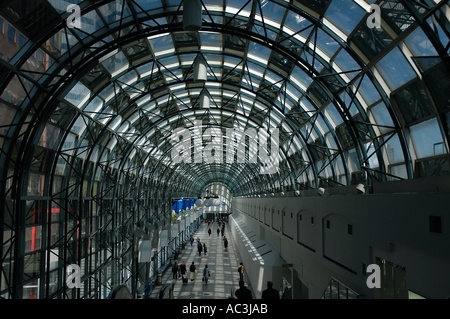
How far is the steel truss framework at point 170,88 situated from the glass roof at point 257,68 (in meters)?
0.06

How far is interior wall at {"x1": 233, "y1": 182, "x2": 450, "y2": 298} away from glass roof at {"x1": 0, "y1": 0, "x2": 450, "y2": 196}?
2.19 meters

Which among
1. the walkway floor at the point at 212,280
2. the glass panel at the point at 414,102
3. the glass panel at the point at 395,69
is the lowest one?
the walkway floor at the point at 212,280

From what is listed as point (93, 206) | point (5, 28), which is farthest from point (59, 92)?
point (93, 206)

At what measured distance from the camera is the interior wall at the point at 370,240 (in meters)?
9.20

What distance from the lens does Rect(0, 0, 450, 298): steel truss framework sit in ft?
41.1

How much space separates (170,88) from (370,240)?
685 inches

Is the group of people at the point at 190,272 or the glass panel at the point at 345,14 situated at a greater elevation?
the glass panel at the point at 345,14

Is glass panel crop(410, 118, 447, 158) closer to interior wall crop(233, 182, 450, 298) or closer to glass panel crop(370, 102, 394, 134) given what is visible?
glass panel crop(370, 102, 394, 134)

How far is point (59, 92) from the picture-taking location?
1530 centimetres

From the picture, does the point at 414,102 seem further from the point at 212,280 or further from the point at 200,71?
the point at 212,280

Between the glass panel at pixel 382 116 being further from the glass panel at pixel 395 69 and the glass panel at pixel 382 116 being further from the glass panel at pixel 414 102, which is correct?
the glass panel at pixel 395 69

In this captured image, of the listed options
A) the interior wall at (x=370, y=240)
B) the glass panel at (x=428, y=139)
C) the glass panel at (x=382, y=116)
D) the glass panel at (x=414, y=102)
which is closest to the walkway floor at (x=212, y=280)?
the interior wall at (x=370, y=240)

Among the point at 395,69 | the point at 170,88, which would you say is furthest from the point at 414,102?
the point at 170,88

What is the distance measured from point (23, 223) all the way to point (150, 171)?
2596 cm
